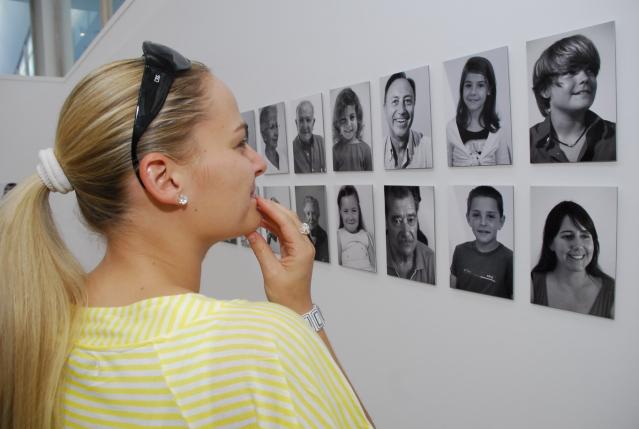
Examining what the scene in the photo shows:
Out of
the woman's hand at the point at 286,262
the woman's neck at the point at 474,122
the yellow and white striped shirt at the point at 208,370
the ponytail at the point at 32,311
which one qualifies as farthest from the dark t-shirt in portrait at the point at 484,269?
the ponytail at the point at 32,311

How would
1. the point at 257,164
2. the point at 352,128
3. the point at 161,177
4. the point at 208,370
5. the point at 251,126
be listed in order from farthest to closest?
the point at 251,126
the point at 352,128
the point at 257,164
the point at 161,177
the point at 208,370

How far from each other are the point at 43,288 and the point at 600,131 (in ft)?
4.98

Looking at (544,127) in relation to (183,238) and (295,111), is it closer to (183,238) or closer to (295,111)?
(183,238)

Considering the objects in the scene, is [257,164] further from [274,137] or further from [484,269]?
[274,137]

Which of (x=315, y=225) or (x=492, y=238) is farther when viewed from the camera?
(x=315, y=225)

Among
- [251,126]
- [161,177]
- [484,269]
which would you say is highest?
[251,126]

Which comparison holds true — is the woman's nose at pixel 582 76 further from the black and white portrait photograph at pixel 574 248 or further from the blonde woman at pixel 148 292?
the blonde woman at pixel 148 292

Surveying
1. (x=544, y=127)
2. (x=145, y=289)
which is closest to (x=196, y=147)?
(x=145, y=289)

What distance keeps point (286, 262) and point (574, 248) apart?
36.6 inches

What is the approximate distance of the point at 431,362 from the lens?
2230 mm

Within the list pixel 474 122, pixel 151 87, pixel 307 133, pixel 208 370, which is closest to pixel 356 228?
pixel 307 133

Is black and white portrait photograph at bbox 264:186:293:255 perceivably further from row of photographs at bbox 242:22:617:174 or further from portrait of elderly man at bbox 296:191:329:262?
row of photographs at bbox 242:22:617:174

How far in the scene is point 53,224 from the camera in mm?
1133

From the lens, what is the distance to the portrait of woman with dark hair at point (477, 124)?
1786mm
